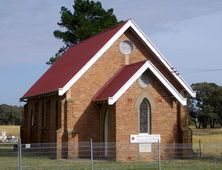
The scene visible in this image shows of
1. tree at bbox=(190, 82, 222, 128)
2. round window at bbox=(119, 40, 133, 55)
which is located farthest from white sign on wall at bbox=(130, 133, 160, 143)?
tree at bbox=(190, 82, 222, 128)

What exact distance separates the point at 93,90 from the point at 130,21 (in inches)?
200

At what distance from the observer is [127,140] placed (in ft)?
95.8

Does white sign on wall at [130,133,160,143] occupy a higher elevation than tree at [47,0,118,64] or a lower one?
lower

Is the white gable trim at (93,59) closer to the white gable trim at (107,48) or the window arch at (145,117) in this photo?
the white gable trim at (107,48)

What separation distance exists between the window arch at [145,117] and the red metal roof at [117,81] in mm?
1806

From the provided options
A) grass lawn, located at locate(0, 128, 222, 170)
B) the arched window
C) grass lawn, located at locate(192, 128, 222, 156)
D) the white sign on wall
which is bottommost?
grass lawn, located at locate(0, 128, 222, 170)

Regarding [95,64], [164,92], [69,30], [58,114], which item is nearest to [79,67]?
[95,64]

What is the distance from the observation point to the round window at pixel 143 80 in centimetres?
2995

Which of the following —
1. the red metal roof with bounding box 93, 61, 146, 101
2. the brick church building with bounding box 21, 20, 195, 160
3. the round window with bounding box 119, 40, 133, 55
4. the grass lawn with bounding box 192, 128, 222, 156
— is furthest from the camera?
the round window with bounding box 119, 40, 133, 55

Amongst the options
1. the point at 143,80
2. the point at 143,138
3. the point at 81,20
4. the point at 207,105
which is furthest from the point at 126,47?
the point at 207,105

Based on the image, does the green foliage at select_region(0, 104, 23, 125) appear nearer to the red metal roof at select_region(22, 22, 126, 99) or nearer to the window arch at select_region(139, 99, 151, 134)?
the red metal roof at select_region(22, 22, 126, 99)

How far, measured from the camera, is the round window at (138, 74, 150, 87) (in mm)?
29953

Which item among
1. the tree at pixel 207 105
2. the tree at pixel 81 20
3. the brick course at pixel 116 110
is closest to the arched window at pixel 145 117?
the brick course at pixel 116 110

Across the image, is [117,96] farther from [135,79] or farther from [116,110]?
[135,79]
